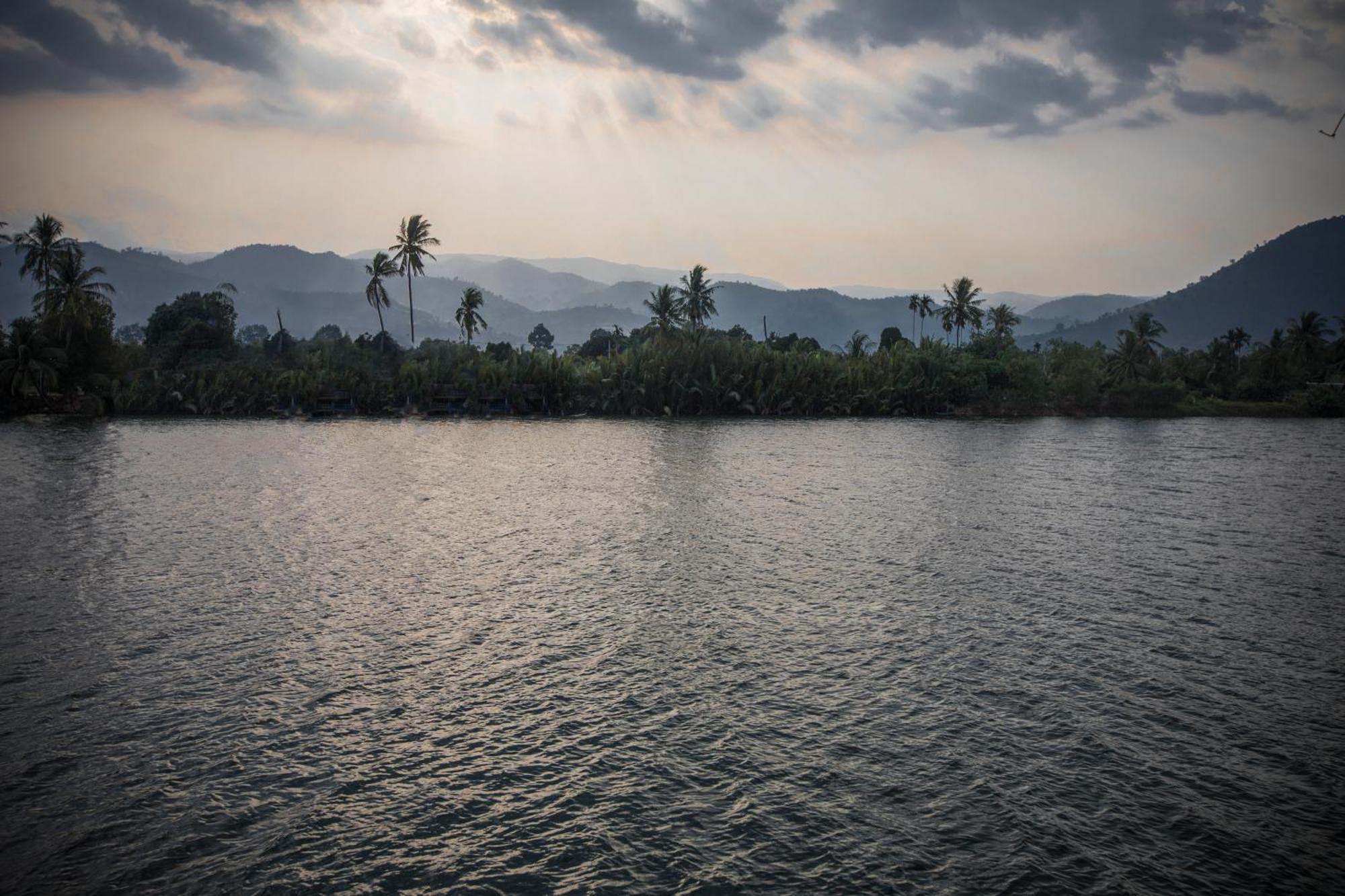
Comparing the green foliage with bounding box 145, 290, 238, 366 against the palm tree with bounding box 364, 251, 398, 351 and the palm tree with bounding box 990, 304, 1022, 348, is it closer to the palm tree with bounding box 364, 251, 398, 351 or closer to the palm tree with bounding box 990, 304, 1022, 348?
the palm tree with bounding box 364, 251, 398, 351

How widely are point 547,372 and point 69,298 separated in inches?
1880

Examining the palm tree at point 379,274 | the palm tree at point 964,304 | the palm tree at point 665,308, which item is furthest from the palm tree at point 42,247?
the palm tree at point 964,304

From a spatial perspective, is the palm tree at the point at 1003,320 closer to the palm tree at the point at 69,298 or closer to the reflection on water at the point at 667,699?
the reflection on water at the point at 667,699

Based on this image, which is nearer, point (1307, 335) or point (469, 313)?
point (469, 313)

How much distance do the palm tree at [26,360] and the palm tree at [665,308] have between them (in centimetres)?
6531

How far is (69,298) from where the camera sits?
77.9 metres

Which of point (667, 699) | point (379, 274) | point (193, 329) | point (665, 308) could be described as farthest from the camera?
point (665, 308)

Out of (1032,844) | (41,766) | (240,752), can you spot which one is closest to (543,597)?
(240,752)

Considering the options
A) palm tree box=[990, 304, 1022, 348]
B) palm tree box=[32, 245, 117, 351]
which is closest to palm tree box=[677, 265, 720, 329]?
palm tree box=[990, 304, 1022, 348]

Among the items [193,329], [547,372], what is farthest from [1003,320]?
[193,329]

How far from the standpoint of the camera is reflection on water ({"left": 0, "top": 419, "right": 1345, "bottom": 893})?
848 centimetres

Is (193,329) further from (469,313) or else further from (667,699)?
(667,699)

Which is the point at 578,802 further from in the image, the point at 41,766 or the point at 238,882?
the point at 41,766

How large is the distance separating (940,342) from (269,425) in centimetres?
7780
